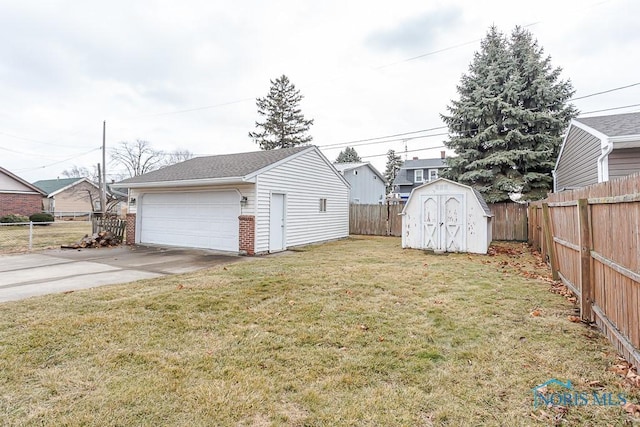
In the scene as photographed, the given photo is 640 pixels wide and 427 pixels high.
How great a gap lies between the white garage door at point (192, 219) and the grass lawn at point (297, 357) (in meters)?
5.37

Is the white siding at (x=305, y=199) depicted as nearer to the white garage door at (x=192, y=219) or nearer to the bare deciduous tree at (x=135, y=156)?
the white garage door at (x=192, y=219)

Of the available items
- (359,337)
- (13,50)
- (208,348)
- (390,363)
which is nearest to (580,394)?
(390,363)

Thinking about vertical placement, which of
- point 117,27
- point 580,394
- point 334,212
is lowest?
point 580,394

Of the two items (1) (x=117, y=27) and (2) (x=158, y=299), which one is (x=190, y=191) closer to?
(1) (x=117, y=27)

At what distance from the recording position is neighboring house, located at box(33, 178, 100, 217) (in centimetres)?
3647

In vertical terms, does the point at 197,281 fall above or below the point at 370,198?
below

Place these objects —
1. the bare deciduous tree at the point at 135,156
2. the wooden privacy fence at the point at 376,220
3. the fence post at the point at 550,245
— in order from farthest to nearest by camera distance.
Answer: the bare deciduous tree at the point at 135,156 → the wooden privacy fence at the point at 376,220 → the fence post at the point at 550,245

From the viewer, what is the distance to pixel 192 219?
475 inches

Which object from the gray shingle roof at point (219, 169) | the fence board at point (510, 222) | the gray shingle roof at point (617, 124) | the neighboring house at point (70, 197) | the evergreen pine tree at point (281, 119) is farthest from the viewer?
the neighboring house at point (70, 197)

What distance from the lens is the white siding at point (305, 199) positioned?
1075 cm

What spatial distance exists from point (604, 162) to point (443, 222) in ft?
14.3

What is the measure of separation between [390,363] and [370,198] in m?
24.2

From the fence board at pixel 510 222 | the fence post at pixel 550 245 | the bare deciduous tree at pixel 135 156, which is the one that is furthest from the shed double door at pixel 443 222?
the bare deciduous tree at pixel 135 156

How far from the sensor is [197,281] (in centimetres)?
632
